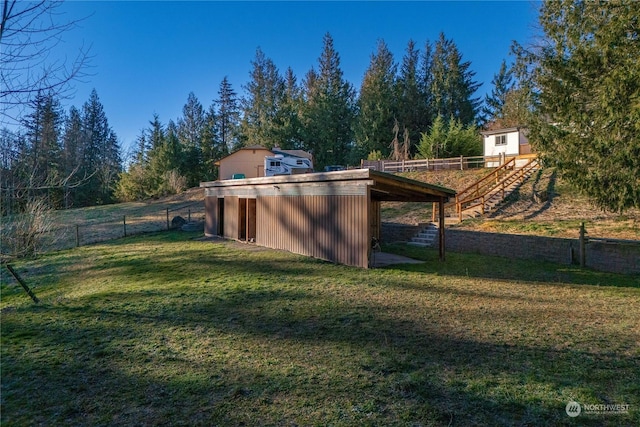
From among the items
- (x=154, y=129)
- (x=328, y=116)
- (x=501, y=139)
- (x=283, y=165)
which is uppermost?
(x=154, y=129)

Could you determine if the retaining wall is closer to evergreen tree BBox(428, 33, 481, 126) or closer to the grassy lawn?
the grassy lawn

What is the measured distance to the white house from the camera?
80.5 ft

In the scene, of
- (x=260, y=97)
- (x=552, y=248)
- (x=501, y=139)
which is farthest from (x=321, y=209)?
(x=260, y=97)

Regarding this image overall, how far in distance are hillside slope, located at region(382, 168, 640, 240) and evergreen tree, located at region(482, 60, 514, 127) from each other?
2300cm

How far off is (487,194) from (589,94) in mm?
8351

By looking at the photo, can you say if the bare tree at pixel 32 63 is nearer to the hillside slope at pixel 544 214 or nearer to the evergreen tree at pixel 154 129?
the hillside slope at pixel 544 214

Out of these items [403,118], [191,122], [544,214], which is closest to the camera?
[544,214]

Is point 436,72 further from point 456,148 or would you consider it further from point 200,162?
point 200,162

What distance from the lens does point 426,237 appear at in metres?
13.0

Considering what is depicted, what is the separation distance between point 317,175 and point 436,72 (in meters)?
33.6

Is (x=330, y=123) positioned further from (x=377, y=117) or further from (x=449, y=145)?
(x=449, y=145)

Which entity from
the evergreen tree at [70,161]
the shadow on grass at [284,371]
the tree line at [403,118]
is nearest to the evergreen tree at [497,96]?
the tree line at [403,118]

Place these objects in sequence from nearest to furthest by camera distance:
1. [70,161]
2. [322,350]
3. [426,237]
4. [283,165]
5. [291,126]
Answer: [322,350]
[426,237]
[70,161]
[283,165]
[291,126]

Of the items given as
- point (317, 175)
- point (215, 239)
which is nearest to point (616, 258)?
point (317, 175)
